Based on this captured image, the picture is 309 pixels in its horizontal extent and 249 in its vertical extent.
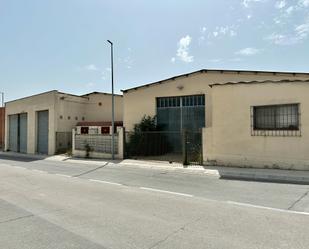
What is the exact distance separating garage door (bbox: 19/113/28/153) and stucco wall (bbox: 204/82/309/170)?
68.4ft

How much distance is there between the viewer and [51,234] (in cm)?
493

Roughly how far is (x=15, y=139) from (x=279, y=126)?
86.8 feet

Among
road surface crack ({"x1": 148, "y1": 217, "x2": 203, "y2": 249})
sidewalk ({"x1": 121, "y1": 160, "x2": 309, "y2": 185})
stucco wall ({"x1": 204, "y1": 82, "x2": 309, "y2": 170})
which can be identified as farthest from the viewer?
stucco wall ({"x1": 204, "y1": 82, "x2": 309, "y2": 170})

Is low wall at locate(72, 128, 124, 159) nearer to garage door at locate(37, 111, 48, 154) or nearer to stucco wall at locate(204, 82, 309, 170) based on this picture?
garage door at locate(37, 111, 48, 154)

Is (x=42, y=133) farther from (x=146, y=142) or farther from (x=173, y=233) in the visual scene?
(x=173, y=233)

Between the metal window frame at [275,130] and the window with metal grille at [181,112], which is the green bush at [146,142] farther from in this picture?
Answer: the metal window frame at [275,130]

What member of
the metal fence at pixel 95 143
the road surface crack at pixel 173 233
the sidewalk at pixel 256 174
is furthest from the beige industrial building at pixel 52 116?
the road surface crack at pixel 173 233

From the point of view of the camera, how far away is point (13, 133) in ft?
101

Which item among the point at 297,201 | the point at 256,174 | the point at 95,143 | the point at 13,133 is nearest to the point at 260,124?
the point at 256,174

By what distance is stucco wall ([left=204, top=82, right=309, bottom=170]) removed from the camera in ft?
39.3

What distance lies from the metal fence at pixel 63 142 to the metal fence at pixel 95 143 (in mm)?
4013

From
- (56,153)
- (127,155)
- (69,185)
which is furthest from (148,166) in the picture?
(56,153)

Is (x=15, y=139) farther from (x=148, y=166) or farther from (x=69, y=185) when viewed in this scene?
(x=69, y=185)

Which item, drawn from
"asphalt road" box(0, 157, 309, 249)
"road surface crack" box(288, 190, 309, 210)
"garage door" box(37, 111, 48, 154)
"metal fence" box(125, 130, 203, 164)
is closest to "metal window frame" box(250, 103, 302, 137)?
"asphalt road" box(0, 157, 309, 249)
